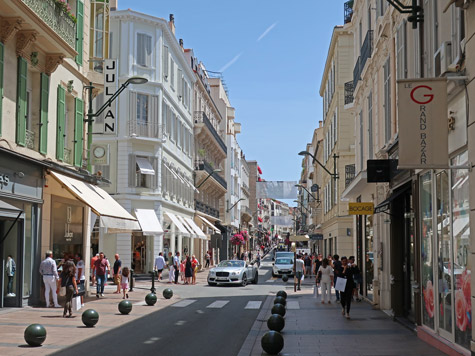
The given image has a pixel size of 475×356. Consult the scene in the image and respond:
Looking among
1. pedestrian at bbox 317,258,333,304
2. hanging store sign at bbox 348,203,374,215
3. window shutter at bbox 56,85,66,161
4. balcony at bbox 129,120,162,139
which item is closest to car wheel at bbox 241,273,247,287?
pedestrian at bbox 317,258,333,304

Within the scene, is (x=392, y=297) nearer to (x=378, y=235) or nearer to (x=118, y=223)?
(x=378, y=235)

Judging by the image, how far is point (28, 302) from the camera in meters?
18.6

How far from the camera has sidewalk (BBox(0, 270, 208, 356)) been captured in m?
12.0

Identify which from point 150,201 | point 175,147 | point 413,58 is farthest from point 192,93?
point 413,58

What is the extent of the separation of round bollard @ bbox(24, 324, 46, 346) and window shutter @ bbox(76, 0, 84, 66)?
1289cm

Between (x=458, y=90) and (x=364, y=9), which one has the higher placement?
(x=364, y=9)

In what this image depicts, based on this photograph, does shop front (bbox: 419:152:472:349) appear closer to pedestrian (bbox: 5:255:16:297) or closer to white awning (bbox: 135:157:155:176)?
pedestrian (bbox: 5:255:16:297)

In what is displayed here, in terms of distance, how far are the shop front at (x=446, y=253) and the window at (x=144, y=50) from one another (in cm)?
2862

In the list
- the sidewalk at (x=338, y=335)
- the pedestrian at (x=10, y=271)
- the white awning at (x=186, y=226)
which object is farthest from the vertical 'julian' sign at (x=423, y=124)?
the white awning at (x=186, y=226)

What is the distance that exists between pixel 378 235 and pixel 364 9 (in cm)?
898

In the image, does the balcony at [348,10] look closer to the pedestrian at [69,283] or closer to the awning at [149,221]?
the awning at [149,221]

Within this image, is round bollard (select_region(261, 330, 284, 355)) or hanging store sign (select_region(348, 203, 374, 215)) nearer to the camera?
round bollard (select_region(261, 330, 284, 355))

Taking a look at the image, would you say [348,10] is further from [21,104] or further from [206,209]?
[206,209]

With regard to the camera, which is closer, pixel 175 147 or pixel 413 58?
pixel 413 58
